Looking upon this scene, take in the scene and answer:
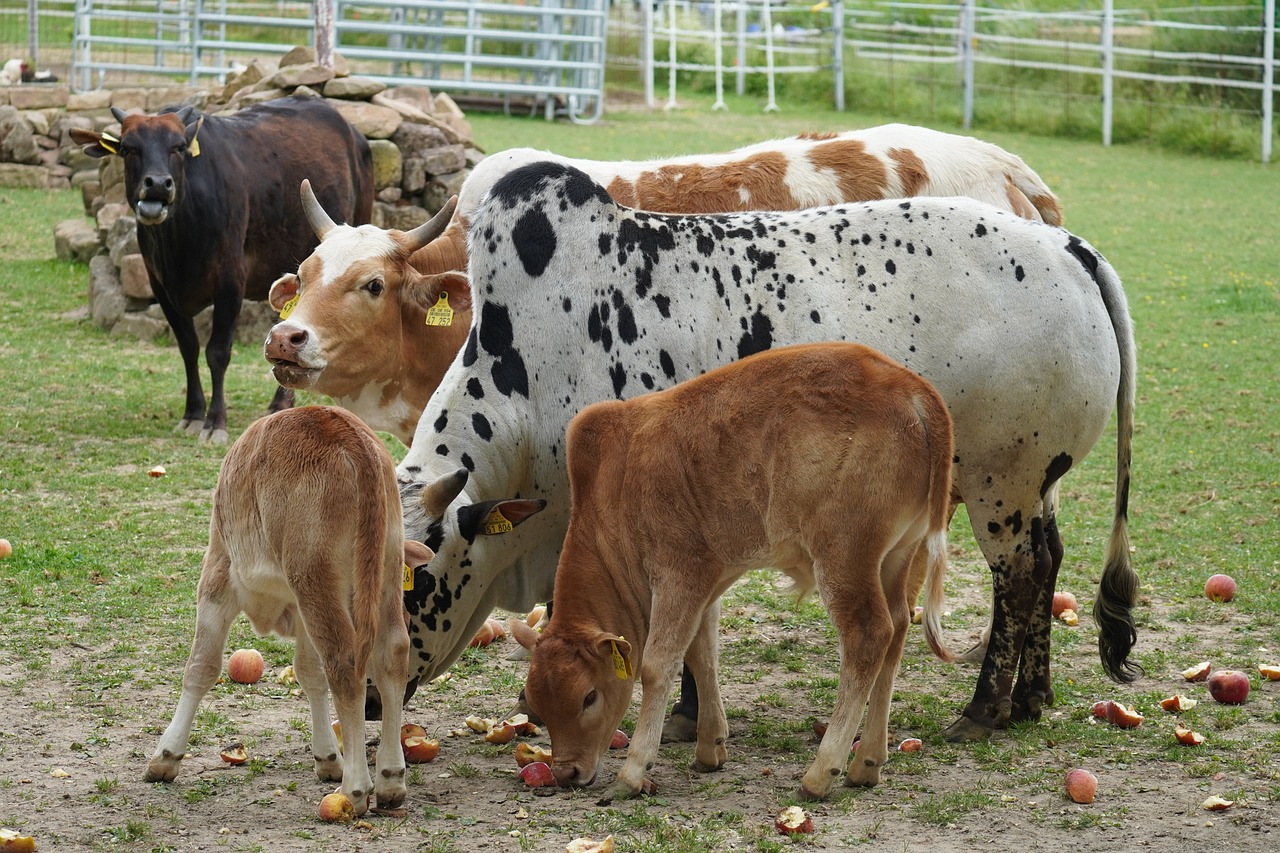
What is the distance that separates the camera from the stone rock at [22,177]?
61.7ft

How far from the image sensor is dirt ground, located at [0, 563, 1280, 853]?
429 cm

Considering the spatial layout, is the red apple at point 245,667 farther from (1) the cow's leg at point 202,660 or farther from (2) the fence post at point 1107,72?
(2) the fence post at point 1107,72

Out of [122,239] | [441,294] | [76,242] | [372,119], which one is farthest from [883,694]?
[76,242]

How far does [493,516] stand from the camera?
501cm

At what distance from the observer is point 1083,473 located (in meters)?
8.99

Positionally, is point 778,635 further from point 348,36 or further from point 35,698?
point 348,36

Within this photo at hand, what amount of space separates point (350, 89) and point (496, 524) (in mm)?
10244

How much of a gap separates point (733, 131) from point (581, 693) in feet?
68.5

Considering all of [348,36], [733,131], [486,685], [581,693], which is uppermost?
[348,36]

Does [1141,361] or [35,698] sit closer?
[35,698]

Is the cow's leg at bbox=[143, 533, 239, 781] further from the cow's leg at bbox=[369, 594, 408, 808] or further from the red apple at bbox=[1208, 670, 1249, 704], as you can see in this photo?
the red apple at bbox=[1208, 670, 1249, 704]

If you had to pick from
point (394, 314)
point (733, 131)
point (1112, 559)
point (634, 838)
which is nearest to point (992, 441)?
point (1112, 559)

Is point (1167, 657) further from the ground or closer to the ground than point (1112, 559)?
closer to the ground

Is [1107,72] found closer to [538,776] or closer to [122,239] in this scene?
[122,239]
